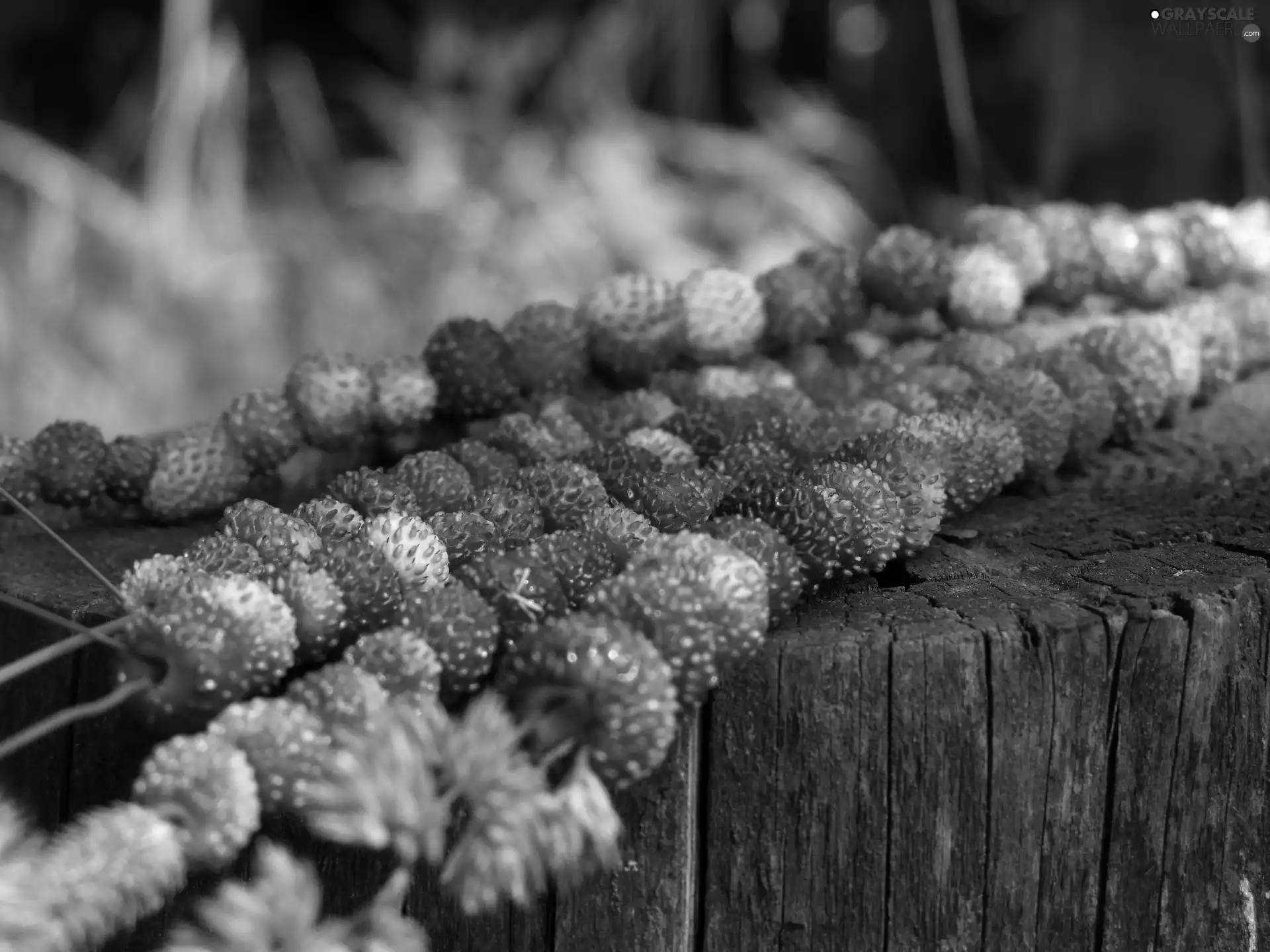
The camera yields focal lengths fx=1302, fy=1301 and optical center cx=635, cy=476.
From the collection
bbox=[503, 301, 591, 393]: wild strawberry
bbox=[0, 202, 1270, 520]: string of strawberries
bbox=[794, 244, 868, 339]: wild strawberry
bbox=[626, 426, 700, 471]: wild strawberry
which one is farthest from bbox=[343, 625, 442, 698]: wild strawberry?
bbox=[794, 244, 868, 339]: wild strawberry

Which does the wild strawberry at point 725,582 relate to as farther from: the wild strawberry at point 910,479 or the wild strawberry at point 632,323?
the wild strawberry at point 632,323

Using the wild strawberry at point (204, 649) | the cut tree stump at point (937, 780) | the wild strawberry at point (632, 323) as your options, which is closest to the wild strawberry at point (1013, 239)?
the wild strawberry at point (632, 323)

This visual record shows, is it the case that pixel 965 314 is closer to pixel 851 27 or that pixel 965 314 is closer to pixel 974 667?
pixel 974 667

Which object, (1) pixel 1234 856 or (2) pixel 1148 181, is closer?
(1) pixel 1234 856

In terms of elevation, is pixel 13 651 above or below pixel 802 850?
above

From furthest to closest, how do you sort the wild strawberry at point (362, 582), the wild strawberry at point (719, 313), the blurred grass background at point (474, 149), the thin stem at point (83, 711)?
1. the blurred grass background at point (474, 149)
2. the wild strawberry at point (719, 313)
3. the wild strawberry at point (362, 582)
4. the thin stem at point (83, 711)

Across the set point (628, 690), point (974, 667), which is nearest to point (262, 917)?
point (628, 690)
